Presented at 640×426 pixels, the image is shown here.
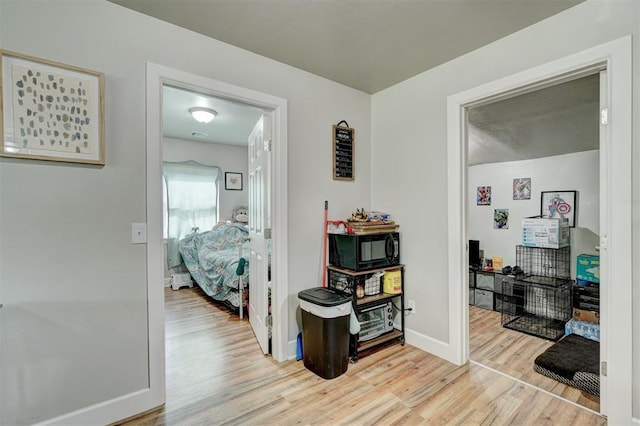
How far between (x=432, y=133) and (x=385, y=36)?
0.89 meters

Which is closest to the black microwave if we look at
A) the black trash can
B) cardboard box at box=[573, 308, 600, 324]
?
the black trash can

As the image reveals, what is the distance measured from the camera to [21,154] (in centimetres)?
147

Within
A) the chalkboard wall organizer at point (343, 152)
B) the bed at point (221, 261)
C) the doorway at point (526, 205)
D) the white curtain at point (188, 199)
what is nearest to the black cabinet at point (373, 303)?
the doorway at point (526, 205)

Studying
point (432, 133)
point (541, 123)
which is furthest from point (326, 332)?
point (541, 123)

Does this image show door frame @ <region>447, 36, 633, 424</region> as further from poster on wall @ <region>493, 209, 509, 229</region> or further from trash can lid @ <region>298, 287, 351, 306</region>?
poster on wall @ <region>493, 209, 509, 229</region>

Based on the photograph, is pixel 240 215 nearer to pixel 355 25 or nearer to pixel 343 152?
pixel 343 152

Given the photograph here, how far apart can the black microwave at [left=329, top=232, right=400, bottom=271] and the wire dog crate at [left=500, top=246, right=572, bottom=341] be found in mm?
1782

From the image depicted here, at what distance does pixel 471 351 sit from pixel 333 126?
7.88ft

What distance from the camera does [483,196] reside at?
463 cm

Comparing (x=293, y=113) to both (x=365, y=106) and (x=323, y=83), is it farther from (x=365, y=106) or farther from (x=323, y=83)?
(x=365, y=106)

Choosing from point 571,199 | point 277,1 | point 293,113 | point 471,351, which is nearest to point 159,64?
point 277,1

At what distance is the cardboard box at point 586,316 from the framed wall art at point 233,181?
5199mm

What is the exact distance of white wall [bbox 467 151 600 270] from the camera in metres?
3.50

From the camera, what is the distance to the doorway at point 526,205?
2.47 m
